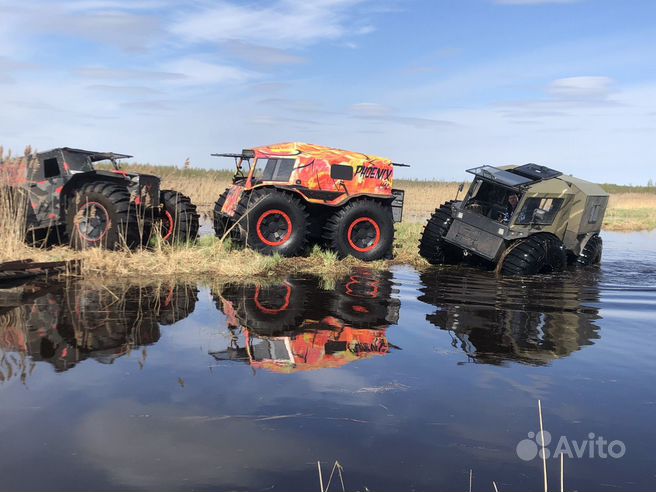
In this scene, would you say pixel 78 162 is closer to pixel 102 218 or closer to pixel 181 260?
pixel 102 218

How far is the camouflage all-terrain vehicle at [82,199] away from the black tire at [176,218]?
0.88 feet

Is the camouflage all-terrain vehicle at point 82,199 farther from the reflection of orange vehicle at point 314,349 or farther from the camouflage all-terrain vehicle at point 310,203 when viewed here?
the reflection of orange vehicle at point 314,349

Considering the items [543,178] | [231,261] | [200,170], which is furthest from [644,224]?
[200,170]

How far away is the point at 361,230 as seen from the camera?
1267cm

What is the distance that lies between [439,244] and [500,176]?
6.15 ft

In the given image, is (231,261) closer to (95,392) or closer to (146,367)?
(146,367)

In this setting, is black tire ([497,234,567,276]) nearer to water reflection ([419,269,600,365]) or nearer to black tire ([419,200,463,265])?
water reflection ([419,269,600,365])

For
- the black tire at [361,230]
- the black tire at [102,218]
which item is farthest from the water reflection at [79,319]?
the black tire at [361,230]

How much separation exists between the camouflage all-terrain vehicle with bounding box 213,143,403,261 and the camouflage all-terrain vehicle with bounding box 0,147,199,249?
1542 millimetres

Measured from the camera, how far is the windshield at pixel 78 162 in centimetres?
1112

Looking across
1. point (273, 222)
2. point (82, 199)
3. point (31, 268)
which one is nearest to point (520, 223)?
point (273, 222)

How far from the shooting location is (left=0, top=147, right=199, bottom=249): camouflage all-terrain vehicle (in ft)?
34.6

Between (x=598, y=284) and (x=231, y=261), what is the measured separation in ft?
22.1

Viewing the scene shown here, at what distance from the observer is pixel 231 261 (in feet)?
34.8
